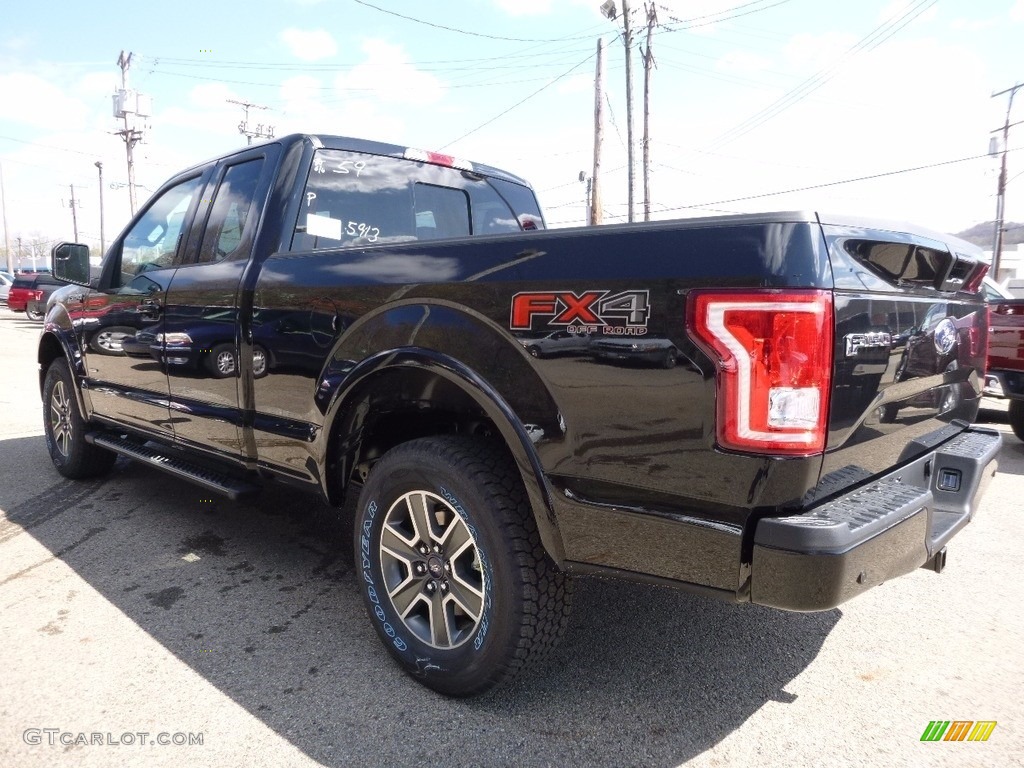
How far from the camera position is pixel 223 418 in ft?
10.8

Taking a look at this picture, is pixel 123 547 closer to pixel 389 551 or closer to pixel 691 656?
pixel 389 551

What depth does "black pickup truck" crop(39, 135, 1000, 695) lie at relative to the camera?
1.70m

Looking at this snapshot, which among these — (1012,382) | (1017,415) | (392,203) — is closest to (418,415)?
(392,203)

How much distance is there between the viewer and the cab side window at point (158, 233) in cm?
386

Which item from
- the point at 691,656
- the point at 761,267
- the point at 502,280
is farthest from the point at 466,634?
the point at 761,267

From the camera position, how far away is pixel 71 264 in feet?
14.1

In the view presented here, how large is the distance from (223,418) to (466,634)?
163 cm

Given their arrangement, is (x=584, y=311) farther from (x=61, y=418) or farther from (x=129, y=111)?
(x=129, y=111)

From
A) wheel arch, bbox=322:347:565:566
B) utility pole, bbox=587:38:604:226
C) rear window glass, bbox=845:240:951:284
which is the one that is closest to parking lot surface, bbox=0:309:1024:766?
wheel arch, bbox=322:347:565:566

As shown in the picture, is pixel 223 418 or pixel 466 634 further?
pixel 223 418

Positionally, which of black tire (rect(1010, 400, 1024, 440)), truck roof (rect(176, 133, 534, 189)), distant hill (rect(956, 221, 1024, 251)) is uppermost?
distant hill (rect(956, 221, 1024, 251))

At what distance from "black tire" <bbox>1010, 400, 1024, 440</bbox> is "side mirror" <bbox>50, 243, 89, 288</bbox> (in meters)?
7.38

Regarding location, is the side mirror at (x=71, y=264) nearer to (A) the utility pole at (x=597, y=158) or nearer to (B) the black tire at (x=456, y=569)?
(B) the black tire at (x=456, y=569)

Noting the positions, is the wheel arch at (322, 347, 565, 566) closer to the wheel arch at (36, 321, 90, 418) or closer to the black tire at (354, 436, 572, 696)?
the black tire at (354, 436, 572, 696)
